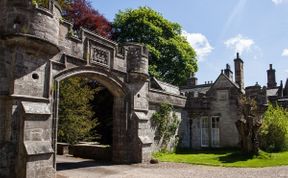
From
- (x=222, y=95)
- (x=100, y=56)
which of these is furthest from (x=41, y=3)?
(x=222, y=95)

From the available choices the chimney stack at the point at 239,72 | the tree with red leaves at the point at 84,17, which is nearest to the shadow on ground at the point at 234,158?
the chimney stack at the point at 239,72

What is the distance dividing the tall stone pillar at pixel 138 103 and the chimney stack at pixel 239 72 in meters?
9.32

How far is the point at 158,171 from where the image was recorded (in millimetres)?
12461

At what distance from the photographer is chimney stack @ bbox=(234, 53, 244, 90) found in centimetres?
2231

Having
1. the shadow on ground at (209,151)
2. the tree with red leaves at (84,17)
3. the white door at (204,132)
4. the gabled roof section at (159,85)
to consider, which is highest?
the tree with red leaves at (84,17)

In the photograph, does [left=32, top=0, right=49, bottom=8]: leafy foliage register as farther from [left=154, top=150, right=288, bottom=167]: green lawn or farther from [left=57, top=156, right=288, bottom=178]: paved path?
[left=154, top=150, right=288, bottom=167]: green lawn

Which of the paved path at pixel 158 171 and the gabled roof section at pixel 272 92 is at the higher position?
the gabled roof section at pixel 272 92

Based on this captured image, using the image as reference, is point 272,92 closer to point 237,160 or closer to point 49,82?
point 237,160

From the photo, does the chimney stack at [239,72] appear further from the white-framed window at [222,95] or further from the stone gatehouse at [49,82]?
the stone gatehouse at [49,82]

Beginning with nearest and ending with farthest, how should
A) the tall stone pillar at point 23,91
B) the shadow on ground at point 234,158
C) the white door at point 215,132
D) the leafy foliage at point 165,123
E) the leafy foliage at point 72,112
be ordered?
the tall stone pillar at point 23,91 < the shadow on ground at point 234,158 < the leafy foliage at point 72,112 < the leafy foliage at point 165,123 < the white door at point 215,132

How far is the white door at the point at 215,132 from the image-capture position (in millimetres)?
21559

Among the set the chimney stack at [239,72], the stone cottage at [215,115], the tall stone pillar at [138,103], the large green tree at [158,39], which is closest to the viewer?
the tall stone pillar at [138,103]

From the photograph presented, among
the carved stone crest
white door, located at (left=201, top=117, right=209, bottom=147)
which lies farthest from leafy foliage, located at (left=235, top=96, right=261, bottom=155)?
the carved stone crest

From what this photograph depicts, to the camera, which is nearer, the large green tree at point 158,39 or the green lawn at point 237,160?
the green lawn at point 237,160
